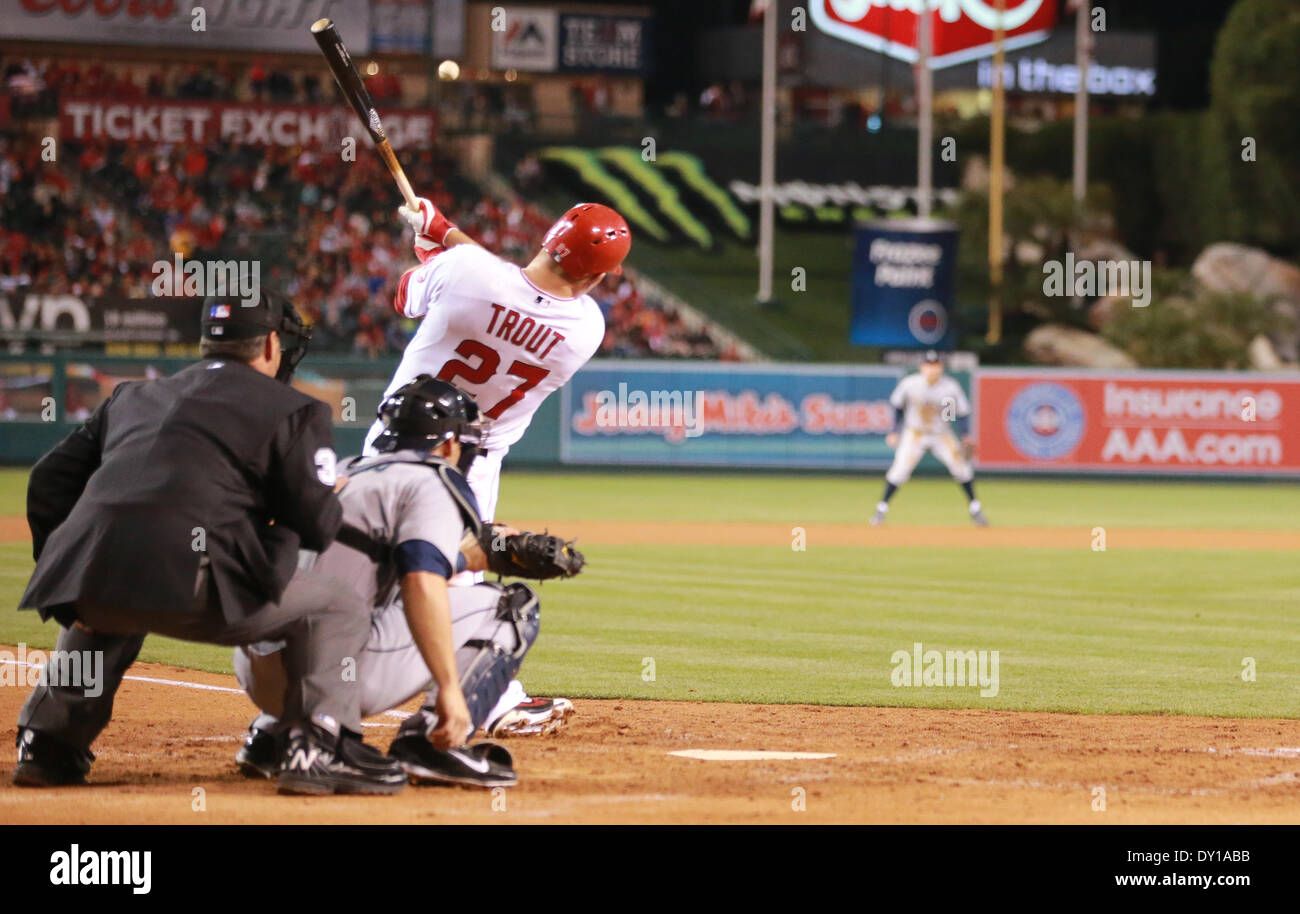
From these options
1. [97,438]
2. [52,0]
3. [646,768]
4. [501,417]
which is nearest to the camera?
[97,438]

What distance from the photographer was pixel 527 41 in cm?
4303

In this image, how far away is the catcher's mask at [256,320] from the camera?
17.6ft

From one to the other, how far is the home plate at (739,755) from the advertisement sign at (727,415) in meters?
20.7

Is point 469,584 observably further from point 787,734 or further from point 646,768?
point 787,734

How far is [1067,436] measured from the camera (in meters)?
27.8

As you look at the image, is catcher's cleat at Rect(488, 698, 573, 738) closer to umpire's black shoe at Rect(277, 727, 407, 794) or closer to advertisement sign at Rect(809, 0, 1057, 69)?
umpire's black shoe at Rect(277, 727, 407, 794)

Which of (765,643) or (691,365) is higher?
(691,365)

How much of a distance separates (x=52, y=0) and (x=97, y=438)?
35371 millimetres

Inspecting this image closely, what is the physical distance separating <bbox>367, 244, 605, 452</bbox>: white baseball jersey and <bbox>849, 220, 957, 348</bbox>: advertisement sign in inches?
810

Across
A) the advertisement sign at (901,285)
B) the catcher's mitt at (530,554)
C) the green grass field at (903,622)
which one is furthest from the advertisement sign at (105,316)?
the catcher's mitt at (530,554)

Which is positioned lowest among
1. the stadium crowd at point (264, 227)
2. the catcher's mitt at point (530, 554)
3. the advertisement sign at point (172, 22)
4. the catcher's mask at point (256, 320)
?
the catcher's mitt at point (530, 554)

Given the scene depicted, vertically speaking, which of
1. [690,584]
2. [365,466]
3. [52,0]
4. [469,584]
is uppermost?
[52,0]

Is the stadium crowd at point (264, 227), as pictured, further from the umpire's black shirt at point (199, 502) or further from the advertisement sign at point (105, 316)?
the umpire's black shirt at point (199, 502)
